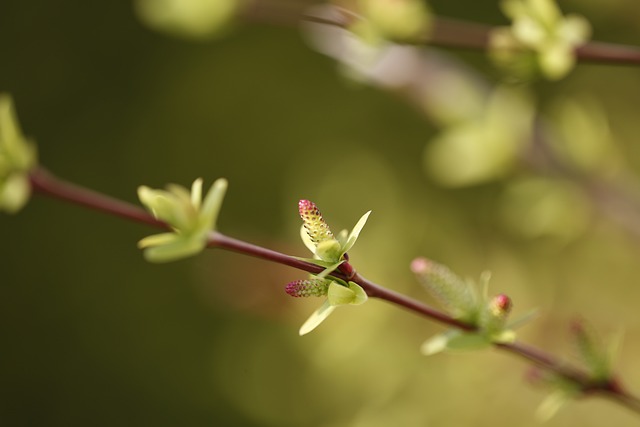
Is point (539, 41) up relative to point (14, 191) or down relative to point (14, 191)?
up

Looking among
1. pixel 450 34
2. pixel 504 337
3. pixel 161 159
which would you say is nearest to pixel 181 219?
pixel 504 337

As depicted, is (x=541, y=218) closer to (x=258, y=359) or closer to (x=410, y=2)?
(x=410, y=2)

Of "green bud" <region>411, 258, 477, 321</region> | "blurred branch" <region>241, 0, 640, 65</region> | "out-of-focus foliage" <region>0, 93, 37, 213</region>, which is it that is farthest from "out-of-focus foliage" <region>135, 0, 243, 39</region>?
"green bud" <region>411, 258, 477, 321</region>

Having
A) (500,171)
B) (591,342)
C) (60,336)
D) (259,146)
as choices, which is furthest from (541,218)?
(60,336)

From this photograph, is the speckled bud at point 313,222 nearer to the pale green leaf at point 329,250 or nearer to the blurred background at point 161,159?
the pale green leaf at point 329,250

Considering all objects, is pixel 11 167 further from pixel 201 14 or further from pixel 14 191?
pixel 201 14

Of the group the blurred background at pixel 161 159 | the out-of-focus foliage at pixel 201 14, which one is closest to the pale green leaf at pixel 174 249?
the out-of-focus foliage at pixel 201 14

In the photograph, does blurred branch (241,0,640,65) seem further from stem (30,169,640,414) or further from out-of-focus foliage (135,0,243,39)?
stem (30,169,640,414)

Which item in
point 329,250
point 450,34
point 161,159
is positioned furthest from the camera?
point 161,159
